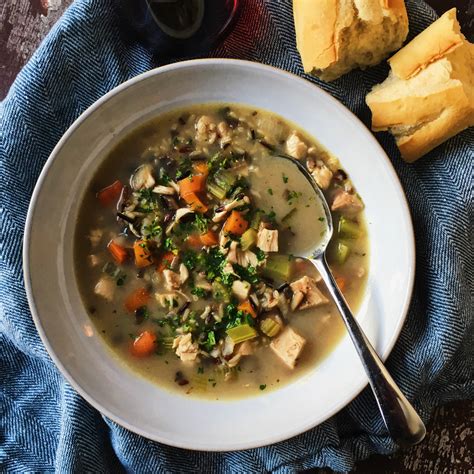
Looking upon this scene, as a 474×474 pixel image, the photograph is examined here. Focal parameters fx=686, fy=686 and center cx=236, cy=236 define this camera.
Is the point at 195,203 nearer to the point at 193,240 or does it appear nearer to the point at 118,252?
the point at 193,240

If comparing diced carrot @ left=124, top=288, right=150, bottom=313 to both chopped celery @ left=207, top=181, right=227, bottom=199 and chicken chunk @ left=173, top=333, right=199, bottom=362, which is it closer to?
chicken chunk @ left=173, top=333, right=199, bottom=362

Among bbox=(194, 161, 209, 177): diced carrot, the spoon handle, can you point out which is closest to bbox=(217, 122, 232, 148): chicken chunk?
bbox=(194, 161, 209, 177): diced carrot

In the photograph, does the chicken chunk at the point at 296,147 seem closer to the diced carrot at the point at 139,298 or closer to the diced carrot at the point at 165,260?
the diced carrot at the point at 165,260

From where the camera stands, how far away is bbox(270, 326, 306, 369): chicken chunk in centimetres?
343

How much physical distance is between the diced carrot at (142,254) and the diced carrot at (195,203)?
300mm

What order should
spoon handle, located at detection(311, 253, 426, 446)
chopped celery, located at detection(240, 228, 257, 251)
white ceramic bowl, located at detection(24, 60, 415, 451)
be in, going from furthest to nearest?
chopped celery, located at detection(240, 228, 257, 251) < white ceramic bowl, located at detection(24, 60, 415, 451) < spoon handle, located at detection(311, 253, 426, 446)

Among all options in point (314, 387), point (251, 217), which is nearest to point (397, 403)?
point (314, 387)

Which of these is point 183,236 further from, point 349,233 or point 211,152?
point 349,233

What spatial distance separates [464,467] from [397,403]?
864mm

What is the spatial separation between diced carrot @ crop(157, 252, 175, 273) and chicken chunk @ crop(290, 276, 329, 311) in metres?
0.62

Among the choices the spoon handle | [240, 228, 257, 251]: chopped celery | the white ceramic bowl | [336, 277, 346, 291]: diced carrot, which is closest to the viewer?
the spoon handle

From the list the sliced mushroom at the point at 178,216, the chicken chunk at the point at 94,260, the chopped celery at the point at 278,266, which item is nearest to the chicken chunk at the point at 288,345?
the chopped celery at the point at 278,266

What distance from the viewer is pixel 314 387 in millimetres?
3504

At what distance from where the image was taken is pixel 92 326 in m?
3.53
